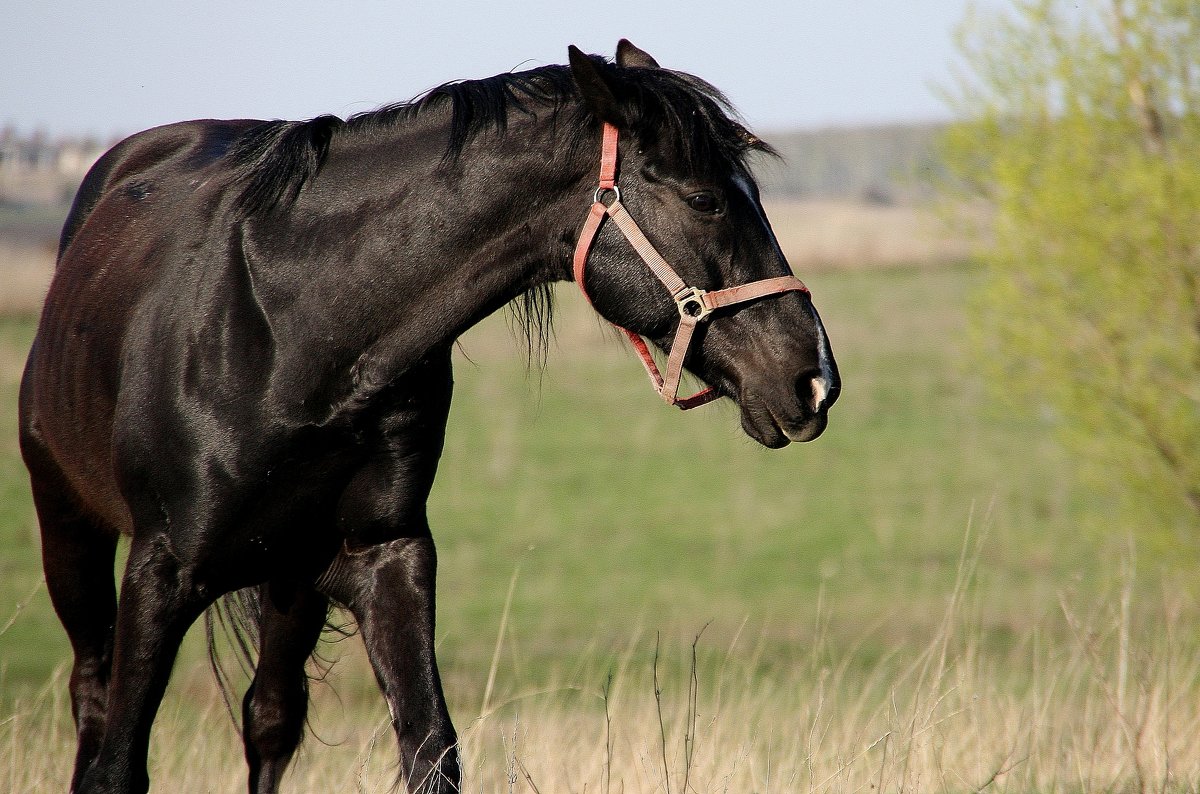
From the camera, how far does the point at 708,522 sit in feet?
59.7

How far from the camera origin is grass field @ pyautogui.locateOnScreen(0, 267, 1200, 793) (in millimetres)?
4844

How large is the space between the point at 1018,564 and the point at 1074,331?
751 centimetres

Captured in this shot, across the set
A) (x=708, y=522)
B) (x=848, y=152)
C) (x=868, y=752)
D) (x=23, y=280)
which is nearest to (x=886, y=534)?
(x=708, y=522)

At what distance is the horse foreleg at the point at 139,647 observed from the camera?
3.40 metres

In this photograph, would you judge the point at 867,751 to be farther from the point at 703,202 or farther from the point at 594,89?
the point at 594,89

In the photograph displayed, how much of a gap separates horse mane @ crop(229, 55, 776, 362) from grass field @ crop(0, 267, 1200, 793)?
173 cm

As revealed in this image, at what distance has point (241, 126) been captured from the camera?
430cm

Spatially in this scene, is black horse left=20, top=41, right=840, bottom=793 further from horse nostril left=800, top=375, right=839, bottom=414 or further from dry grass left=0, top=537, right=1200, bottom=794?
dry grass left=0, top=537, right=1200, bottom=794

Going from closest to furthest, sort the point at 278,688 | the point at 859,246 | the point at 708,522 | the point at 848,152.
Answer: the point at 278,688 → the point at 708,522 → the point at 859,246 → the point at 848,152

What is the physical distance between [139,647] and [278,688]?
0.74m

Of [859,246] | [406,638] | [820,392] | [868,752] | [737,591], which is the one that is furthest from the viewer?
[859,246]

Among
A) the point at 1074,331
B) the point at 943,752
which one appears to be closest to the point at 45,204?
the point at 1074,331

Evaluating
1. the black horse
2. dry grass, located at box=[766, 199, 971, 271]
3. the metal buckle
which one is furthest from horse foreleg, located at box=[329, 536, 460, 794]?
dry grass, located at box=[766, 199, 971, 271]

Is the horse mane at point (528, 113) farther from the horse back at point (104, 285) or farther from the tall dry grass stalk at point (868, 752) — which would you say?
the tall dry grass stalk at point (868, 752)
